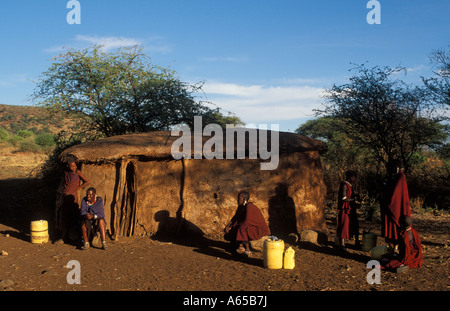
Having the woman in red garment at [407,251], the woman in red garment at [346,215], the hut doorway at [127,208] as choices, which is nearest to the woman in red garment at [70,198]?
the hut doorway at [127,208]

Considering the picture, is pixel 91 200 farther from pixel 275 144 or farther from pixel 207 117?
pixel 207 117

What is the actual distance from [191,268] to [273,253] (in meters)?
1.20

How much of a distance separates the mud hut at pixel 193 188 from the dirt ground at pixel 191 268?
403mm

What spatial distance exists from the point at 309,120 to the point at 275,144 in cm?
1828

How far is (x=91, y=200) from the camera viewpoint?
7.33 meters

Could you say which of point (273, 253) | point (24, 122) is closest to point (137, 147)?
point (273, 253)

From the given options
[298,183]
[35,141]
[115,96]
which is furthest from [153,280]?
[35,141]

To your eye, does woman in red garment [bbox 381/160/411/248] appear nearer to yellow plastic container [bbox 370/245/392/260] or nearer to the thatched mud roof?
yellow plastic container [bbox 370/245/392/260]

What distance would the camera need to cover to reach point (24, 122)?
142 feet

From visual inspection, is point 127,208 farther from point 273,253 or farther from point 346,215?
point 346,215

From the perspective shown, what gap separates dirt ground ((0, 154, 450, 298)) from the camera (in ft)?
17.6

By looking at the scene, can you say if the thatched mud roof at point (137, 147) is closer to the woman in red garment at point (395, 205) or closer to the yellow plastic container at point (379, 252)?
the woman in red garment at point (395, 205)

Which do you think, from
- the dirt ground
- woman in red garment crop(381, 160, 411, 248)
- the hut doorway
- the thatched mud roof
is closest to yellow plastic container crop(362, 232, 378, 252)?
the dirt ground

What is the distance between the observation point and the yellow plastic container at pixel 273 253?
6.04m
